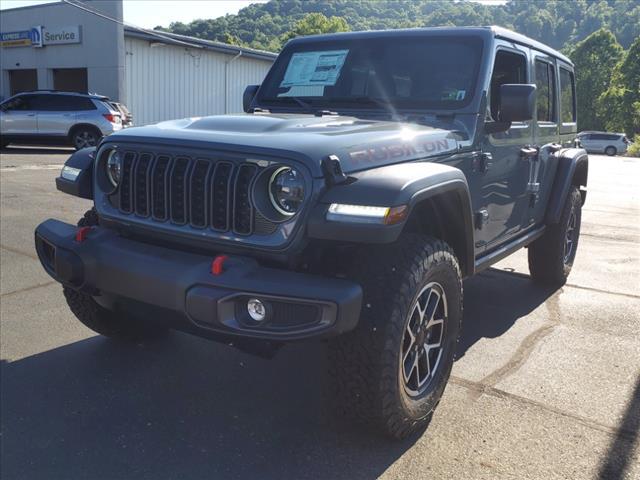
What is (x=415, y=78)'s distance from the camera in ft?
12.7

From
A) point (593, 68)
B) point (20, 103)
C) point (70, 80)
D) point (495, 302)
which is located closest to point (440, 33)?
point (495, 302)

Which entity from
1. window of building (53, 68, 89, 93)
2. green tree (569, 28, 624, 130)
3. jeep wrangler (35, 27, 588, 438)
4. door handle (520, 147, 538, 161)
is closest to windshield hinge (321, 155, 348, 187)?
jeep wrangler (35, 27, 588, 438)

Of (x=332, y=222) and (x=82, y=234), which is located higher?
(x=332, y=222)

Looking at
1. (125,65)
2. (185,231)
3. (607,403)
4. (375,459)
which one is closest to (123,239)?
(185,231)

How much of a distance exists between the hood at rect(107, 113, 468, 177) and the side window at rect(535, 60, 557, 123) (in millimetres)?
1555

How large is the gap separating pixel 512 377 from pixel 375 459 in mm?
1206

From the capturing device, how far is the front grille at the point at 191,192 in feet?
8.70

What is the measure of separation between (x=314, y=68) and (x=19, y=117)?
1507 centimetres

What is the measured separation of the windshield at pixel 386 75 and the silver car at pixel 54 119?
45.8ft

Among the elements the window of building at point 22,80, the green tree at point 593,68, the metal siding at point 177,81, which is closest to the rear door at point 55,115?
the metal siding at point 177,81

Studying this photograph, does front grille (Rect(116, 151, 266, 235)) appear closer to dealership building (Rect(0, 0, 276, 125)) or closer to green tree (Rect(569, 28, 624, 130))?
dealership building (Rect(0, 0, 276, 125))

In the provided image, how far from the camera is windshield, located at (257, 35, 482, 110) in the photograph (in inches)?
150

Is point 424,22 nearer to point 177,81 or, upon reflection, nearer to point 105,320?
point 177,81

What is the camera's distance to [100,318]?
361 cm
